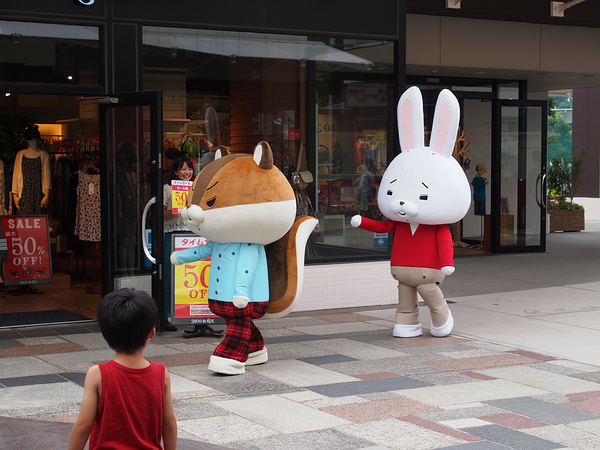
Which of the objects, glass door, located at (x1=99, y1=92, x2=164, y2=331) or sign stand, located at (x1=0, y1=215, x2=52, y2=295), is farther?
sign stand, located at (x1=0, y1=215, x2=52, y2=295)

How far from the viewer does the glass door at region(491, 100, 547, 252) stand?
1552 centimetres

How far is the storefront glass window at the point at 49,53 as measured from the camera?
816cm

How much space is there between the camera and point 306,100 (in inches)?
393

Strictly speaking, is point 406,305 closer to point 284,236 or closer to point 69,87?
point 284,236

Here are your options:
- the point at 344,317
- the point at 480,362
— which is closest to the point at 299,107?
the point at 344,317

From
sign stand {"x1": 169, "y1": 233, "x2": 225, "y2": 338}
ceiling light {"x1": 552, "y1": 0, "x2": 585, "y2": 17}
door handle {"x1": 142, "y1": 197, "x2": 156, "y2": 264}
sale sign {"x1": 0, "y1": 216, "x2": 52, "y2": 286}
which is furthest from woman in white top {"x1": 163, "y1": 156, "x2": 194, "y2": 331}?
ceiling light {"x1": 552, "y1": 0, "x2": 585, "y2": 17}

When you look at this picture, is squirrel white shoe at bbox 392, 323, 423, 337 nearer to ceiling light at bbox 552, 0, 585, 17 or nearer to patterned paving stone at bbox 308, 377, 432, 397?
patterned paving stone at bbox 308, 377, 432, 397

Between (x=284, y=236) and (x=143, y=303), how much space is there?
13.4 ft

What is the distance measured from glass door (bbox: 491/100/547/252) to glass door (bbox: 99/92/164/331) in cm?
857

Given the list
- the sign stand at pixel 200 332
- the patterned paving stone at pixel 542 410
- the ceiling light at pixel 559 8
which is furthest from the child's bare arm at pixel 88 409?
the ceiling light at pixel 559 8

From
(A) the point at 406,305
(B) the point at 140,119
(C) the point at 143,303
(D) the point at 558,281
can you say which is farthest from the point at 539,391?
(D) the point at 558,281

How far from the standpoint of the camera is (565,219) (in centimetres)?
2020

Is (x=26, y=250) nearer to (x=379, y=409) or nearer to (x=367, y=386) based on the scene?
(x=367, y=386)

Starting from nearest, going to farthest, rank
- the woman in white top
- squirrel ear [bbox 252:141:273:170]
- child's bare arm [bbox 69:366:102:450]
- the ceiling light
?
child's bare arm [bbox 69:366:102:450] < squirrel ear [bbox 252:141:273:170] < the woman in white top < the ceiling light
